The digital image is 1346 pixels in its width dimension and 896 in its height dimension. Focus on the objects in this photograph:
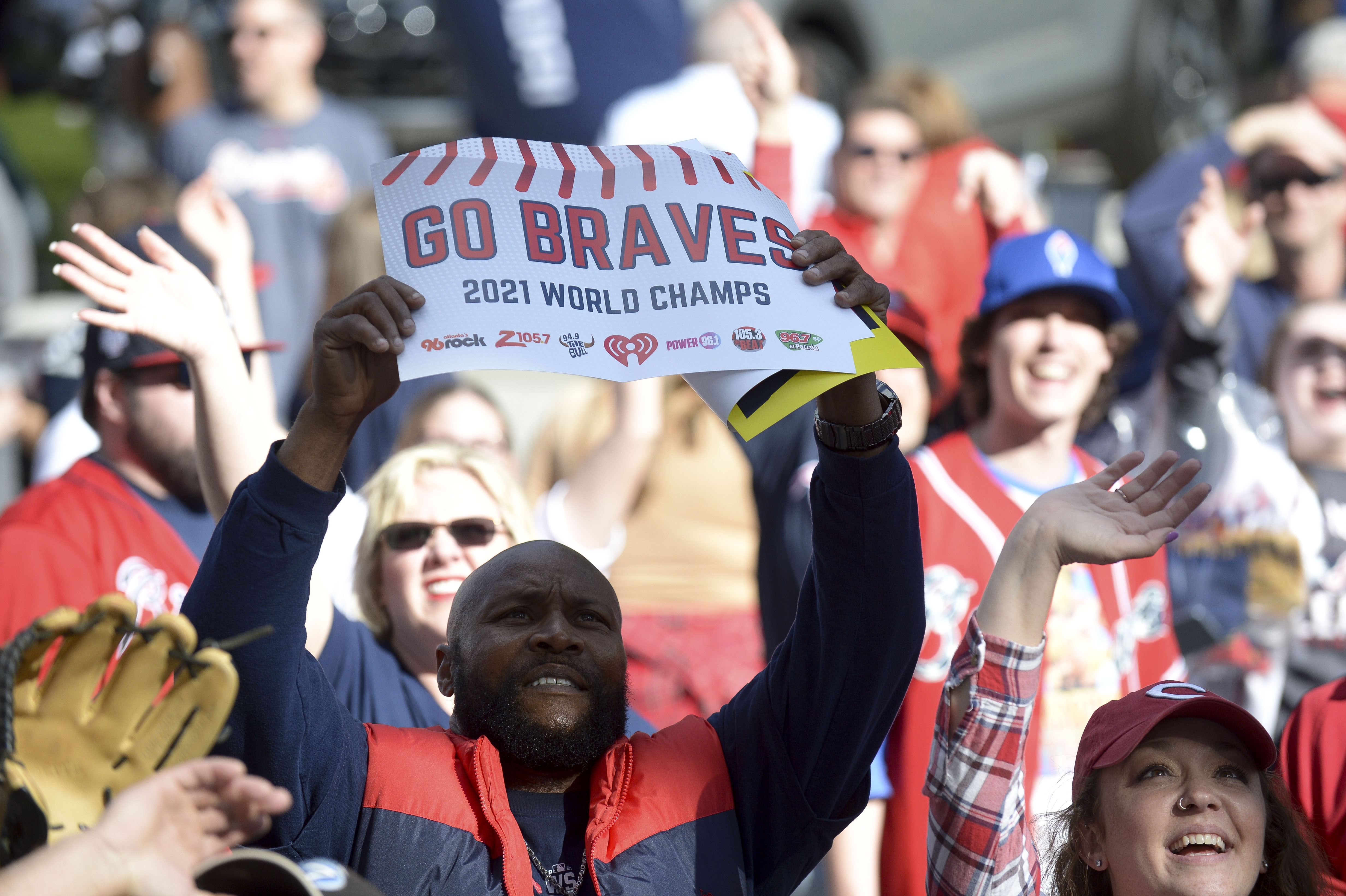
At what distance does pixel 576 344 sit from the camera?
7.20 ft

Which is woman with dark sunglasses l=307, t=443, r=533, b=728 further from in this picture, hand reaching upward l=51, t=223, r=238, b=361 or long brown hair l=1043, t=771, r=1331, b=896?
long brown hair l=1043, t=771, r=1331, b=896

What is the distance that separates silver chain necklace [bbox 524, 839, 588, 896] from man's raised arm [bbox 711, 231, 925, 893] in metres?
0.29

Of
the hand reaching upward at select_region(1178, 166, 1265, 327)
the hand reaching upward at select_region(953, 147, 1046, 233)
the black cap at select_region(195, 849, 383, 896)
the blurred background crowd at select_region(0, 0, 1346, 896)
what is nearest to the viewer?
the black cap at select_region(195, 849, 383, 896)

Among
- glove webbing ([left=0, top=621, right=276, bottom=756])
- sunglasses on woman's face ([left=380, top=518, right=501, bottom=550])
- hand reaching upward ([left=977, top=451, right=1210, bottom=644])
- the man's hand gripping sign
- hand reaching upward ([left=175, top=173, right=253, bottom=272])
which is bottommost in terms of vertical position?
glove webbing ([left=0, top=621, right=276, bottom=756])

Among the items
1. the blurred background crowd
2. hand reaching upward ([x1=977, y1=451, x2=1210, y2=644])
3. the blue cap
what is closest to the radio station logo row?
hand reaching upward ([x1=977, y1=451, x2=1210, y2=644])

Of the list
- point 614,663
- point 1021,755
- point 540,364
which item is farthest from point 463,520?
point 1021,755

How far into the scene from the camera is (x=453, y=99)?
10.6m

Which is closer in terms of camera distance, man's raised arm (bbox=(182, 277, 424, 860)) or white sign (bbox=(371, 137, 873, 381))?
man's raised arm (bbox=(182, 277, 424, 860))

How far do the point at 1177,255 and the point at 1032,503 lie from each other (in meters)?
2.11

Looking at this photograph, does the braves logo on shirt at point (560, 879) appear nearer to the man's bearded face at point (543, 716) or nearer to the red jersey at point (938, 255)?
the man's bearded face at point (543, 716)

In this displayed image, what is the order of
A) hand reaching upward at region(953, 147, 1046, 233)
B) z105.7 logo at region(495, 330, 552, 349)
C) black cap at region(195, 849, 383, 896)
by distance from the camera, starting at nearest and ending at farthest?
1. black cap at region(195, 849, 383, 896)
2. z105.7 logo at region(495, 330, 552, 349)
3. hand reaching upward at region(953, 147, 1046, 233)

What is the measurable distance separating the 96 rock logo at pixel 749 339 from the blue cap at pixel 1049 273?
151 cm

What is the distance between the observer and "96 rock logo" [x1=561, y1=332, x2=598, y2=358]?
2.19m

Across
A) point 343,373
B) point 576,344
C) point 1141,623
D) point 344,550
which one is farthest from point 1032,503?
point 344,550
